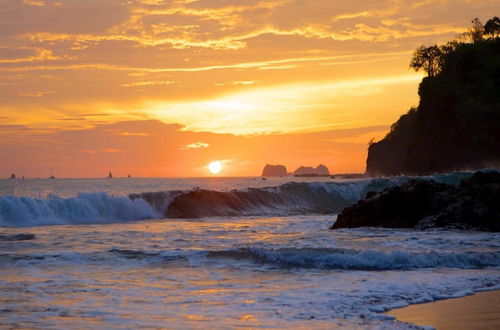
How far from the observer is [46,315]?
30.0 feet

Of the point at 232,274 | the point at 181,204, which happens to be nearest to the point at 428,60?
the point at 181,204

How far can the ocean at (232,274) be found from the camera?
30.1ft

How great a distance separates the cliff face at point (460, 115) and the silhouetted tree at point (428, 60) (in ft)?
26.6

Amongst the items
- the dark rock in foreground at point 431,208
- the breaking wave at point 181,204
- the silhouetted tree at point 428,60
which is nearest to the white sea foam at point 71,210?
the breaking wave at point 181,204

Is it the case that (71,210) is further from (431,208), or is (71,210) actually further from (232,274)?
(232,274)

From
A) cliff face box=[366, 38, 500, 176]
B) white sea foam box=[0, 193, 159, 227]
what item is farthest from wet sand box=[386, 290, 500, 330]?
cliff face box=[366, 38, 500, 176]

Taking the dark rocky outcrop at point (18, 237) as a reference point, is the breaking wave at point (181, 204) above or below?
above

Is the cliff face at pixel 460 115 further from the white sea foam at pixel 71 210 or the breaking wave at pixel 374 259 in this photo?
the breaking wave at pixel 374 259

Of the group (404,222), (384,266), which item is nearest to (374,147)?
(404,222)

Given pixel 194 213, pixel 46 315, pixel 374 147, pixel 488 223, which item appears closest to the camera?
pixel 46 315

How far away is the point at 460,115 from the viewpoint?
81.9m

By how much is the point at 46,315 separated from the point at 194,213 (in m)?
25.6

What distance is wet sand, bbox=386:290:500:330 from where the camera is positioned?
8644 millimetres

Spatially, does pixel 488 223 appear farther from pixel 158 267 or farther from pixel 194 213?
pixel 194 213
